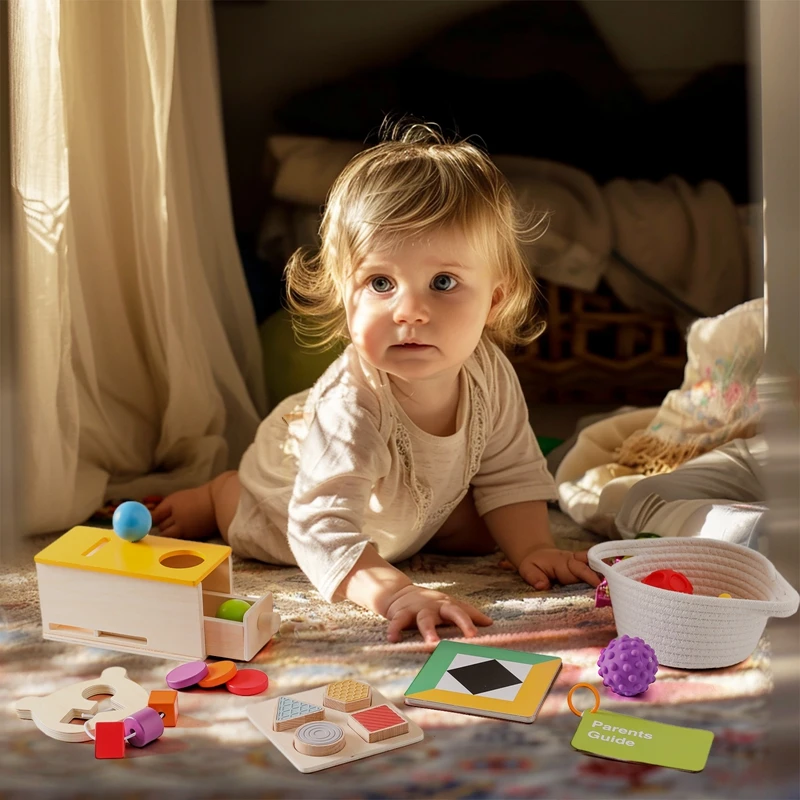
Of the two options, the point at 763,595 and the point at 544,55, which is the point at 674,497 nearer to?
the point at 763,595

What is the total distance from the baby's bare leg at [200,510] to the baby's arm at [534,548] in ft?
1.28

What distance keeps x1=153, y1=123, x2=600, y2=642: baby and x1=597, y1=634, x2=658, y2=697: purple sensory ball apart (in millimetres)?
184

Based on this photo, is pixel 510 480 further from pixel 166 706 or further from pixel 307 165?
pixel 307 165

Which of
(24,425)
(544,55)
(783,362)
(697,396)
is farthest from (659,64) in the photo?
(24,425)

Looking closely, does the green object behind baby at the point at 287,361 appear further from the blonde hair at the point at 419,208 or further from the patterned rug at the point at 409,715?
the patterned rug at the point at 409,715

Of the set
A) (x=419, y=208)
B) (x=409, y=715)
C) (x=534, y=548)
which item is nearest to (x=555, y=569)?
(x=534, y=548)

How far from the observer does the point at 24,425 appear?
1553 millimetres

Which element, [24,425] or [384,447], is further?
[24,425]

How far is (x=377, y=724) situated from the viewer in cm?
106

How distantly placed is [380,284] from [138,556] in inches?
17.0

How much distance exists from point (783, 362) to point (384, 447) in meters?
0.53

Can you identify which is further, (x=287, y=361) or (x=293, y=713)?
(x=287, y=361)

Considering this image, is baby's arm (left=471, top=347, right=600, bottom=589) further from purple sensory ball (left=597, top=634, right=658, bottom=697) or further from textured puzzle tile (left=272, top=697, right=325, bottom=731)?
textured puzzle tile (left=272, top=697, right=325, bottom=731)

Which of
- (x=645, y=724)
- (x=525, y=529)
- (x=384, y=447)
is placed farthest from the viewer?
(x=525, y=529)
